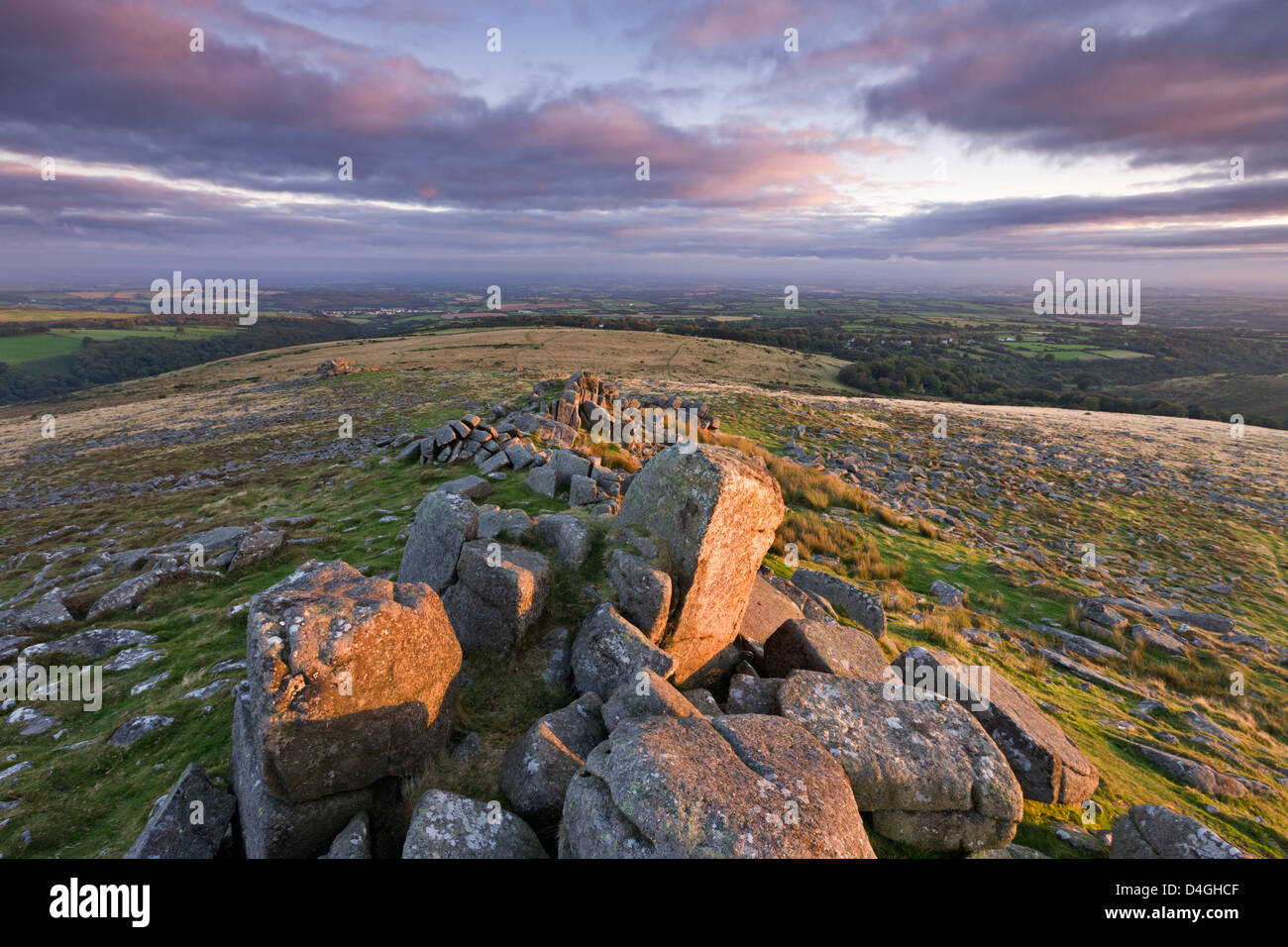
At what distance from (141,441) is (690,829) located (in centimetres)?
5458

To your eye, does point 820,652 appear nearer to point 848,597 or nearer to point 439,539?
point 848,597

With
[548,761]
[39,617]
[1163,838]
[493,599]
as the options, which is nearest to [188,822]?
[548,761]

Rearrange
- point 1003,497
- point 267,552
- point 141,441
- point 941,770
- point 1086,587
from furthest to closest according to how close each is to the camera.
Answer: point 141,441, point 1003,497, point 1086,587, point 267,552, point 941,770

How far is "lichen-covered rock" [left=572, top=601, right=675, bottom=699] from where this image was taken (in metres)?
8.00

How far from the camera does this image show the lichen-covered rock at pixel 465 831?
5.25 m

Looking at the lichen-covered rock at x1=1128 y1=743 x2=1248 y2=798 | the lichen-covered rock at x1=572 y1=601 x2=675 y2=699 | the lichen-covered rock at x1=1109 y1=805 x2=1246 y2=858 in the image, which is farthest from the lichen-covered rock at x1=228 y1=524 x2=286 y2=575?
the lichen-covered rock at x1=1128 y1=743 x2=1248 y2=798

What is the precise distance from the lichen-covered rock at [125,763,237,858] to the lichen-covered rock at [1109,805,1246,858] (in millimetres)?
11209

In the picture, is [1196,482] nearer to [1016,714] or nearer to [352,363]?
[1016,714]

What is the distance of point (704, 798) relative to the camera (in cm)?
515

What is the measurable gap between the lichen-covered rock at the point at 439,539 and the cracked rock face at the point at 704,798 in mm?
5430

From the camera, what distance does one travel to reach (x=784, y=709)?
7414mm

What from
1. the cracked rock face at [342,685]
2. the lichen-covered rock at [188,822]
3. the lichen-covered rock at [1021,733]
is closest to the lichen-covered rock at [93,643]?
the lichen-covered rock at [188,822]
